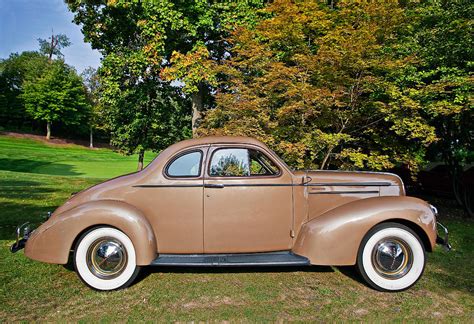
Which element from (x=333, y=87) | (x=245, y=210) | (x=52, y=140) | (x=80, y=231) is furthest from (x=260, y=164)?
(x=52, y=140)

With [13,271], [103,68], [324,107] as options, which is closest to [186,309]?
[13,271]

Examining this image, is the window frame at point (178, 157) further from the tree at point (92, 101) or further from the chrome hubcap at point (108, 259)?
the tree at point (92, 101)

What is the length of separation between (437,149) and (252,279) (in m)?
7.96

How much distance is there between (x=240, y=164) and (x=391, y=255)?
6.73 feet

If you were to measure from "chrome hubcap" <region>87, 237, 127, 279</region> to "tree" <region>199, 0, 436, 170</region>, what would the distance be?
3967mm

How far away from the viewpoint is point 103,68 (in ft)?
37.3

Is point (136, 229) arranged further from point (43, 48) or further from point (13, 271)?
point (43, 48)

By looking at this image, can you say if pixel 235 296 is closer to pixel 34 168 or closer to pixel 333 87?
pixel 333 87

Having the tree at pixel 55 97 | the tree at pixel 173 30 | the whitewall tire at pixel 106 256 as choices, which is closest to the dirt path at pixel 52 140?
the tree at pixel 55 97

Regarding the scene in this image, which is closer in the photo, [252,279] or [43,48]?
[252,279]

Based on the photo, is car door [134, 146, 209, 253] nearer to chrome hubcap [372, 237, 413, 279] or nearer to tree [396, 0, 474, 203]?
chrome hubcap [372, 237, 413, 279]

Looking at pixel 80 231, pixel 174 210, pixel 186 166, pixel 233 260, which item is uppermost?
pixel 186 166

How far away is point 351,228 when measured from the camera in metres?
3.58

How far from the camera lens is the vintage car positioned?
357 centimetres
